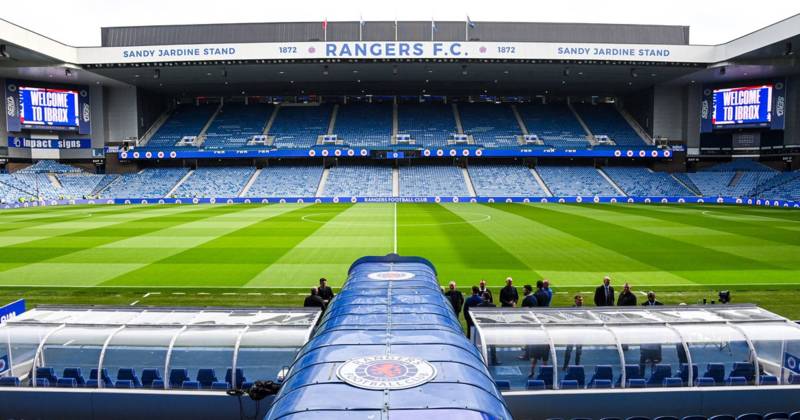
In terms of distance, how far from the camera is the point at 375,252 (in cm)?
2589

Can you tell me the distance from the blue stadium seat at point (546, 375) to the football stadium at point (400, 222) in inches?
3.1

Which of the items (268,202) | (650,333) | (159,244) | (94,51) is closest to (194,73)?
(94,51)

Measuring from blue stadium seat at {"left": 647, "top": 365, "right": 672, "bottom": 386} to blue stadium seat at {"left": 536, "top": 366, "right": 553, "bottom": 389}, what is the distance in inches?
64.9

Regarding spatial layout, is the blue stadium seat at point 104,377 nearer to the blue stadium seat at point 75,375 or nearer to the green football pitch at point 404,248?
the blue stadium seat at point 75,375

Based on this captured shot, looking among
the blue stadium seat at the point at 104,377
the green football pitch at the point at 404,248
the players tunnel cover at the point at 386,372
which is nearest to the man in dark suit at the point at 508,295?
the green football pitch at the point at 404,248

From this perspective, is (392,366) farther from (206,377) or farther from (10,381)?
(10,381)

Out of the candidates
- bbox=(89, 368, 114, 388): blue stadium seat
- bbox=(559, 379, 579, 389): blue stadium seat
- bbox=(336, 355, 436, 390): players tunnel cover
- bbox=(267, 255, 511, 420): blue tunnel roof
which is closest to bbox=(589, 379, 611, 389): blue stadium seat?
bbox=(559, 379, 579, 389): blue stadium seat

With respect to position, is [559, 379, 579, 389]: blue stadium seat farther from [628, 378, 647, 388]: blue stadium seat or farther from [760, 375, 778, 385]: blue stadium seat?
[760, 375, 778, 385]: blue stadium seat

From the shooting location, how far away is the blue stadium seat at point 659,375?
9.51m

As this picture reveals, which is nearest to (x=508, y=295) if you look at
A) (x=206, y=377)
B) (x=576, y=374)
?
(x=576, y=374)

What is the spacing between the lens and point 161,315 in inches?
416

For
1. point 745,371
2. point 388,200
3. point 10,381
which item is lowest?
point 10,381

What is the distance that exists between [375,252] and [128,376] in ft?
54.7

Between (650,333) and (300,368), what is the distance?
273 inches
